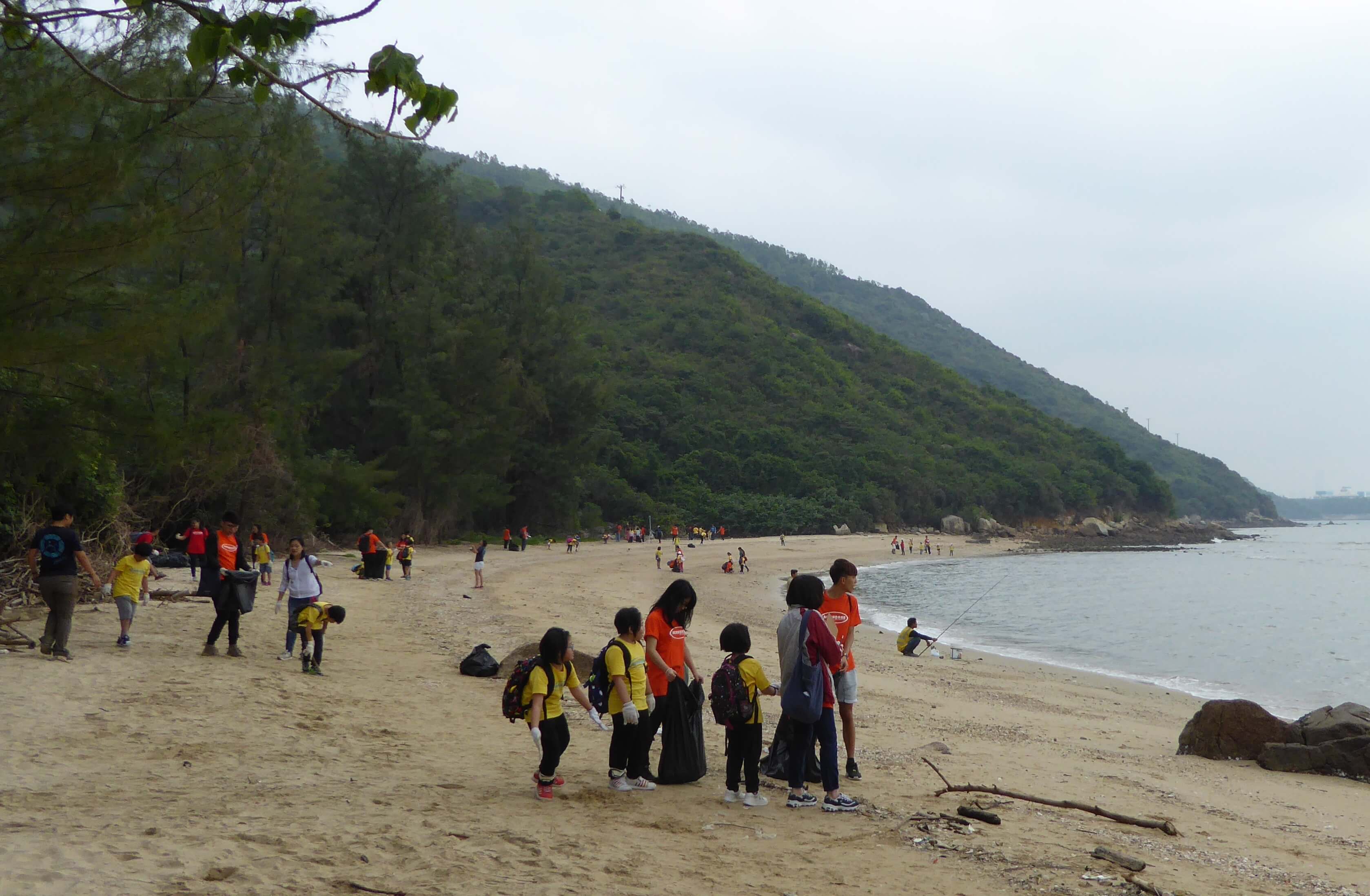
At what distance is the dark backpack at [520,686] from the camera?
5727mm

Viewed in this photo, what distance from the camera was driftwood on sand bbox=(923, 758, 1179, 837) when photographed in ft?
20.3

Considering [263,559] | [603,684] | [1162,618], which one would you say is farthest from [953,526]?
[603,684]

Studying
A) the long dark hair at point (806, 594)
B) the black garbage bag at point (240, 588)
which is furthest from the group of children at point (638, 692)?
the black garbage bag at point (240, 588)

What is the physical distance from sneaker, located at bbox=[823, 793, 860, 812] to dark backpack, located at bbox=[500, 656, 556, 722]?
1.87m

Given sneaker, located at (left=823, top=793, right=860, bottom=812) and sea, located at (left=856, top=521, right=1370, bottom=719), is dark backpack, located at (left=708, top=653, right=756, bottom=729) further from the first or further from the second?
sea, located at (left=856, top=521, right=1370, bottom=719)

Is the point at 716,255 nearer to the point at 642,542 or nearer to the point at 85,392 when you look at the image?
the point at 642,542

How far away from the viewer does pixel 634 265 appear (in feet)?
316

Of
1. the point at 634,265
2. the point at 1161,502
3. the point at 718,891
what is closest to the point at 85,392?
the point at 718,891

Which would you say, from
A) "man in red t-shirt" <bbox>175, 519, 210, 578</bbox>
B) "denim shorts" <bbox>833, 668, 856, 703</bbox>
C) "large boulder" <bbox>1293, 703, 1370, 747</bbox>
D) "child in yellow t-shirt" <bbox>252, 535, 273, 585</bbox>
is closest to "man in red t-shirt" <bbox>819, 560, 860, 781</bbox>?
"denim shorts" <bbox>833, 668, 856, 703</bbox>

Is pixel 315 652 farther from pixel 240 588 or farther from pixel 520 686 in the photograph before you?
pixel 520 686

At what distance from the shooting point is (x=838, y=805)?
19.4 ft

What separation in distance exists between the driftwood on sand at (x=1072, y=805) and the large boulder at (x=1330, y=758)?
3.51 metres

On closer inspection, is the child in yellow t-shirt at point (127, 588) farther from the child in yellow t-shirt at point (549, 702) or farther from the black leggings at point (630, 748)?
the black leggings at point (630, 748)

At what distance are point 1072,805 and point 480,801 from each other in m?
3.88
